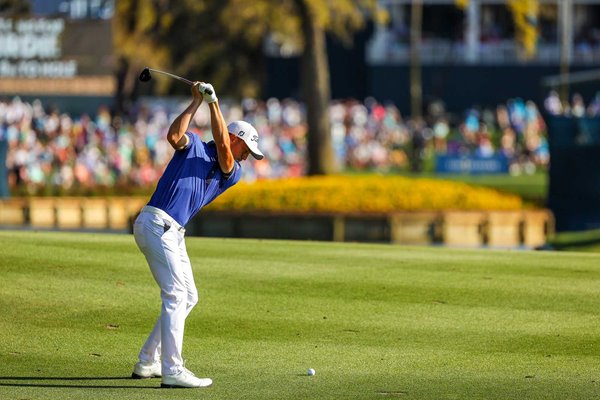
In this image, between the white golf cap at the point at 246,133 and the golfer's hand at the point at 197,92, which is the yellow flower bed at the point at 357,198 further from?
the golfer's hand at the point at 197,92

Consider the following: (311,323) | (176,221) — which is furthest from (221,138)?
(311,323)

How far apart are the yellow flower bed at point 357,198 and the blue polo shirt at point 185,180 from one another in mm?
15182

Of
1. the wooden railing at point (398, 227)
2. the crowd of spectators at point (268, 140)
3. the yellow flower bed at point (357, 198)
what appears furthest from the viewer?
the crowd of spectators at point (268, 140)

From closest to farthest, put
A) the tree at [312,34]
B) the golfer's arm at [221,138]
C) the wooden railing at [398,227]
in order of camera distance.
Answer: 1. the golfer's arm at [221,138]
2. the wooden railing at [398,227]
3. the tree at [312,34]

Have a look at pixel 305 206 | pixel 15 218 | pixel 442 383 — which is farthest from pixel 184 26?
pixel 442 383

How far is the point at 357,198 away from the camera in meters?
25.6

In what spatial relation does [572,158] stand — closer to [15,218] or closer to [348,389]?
[15,218]

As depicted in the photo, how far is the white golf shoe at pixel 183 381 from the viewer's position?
33.0 ft

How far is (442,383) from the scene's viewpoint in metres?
10.4

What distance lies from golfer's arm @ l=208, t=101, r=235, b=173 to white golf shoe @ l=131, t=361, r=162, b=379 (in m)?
1.54

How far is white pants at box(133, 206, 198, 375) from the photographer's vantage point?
10.0 meters

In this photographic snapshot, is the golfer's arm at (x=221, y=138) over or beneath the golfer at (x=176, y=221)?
over

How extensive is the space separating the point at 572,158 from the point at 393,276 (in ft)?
39.9


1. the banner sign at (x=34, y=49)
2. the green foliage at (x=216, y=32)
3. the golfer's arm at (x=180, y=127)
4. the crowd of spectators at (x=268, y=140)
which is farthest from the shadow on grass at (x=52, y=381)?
the crowd of spectators at (x=268, y=140)
